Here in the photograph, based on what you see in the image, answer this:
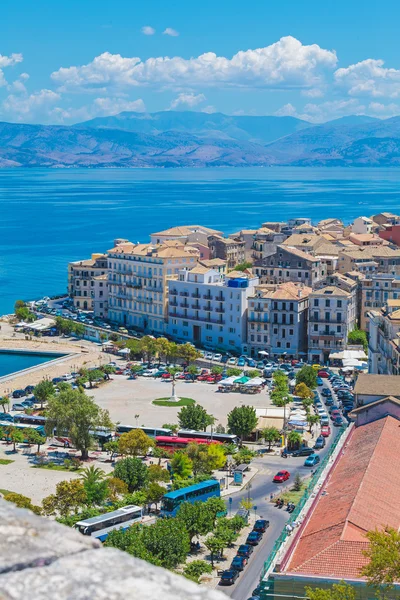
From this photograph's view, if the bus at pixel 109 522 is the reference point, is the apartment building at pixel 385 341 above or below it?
above

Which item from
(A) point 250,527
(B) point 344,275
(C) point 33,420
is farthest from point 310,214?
(A) point 250,527

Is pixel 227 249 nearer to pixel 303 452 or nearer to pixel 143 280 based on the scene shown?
pixel 143 280

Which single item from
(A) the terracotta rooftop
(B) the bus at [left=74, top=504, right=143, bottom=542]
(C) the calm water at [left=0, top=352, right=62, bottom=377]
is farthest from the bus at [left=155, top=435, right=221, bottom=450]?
(C) the calm water at [left=0, top=352, right=62, bottom=377]

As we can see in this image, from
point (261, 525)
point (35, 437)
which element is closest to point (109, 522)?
point (261, 525)

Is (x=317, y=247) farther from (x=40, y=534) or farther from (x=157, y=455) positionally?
(x=40, y=534)

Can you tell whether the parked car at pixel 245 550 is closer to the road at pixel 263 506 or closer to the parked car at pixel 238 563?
the road at pixel 263 506

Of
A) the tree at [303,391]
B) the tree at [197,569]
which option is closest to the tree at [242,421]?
the tree at [303,391]
